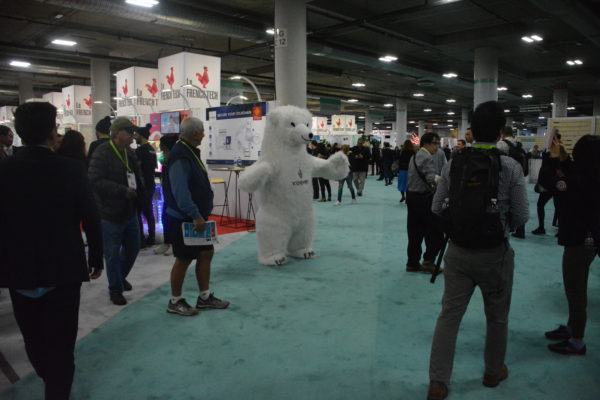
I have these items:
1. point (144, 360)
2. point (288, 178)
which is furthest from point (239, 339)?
point (288, 178)

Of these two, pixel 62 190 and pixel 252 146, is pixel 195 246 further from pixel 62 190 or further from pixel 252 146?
pixel 252 146

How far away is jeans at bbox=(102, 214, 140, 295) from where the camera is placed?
377 cm

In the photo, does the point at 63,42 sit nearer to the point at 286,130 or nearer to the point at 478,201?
the point at 286,130

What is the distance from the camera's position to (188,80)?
32.1 feet

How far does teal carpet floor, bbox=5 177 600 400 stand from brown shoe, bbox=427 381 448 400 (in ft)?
0.27

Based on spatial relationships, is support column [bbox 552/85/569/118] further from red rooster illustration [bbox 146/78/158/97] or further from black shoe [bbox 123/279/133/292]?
black shoe [bbox 123/279/133/292]

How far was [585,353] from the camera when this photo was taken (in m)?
2.94

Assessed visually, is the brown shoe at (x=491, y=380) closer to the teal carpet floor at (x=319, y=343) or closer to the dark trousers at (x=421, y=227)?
the teal carpet floor at (x=319, y=343)

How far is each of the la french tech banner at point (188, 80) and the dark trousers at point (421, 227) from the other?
20.7ft

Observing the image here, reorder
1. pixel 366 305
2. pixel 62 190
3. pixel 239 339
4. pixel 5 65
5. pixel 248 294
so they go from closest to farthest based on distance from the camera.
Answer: pixel 62 190 < pixel 239 339 < pixel 366 305 < pixel 248 294 < pixel 5 65

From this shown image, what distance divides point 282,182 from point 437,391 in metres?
3.06

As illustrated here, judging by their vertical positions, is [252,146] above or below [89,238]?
above

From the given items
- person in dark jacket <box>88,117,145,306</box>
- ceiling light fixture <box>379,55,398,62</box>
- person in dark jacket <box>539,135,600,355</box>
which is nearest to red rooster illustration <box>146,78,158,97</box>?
ceiling light fixture <box>379,55,398,62</box>

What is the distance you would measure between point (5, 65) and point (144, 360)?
1537 centimetres
